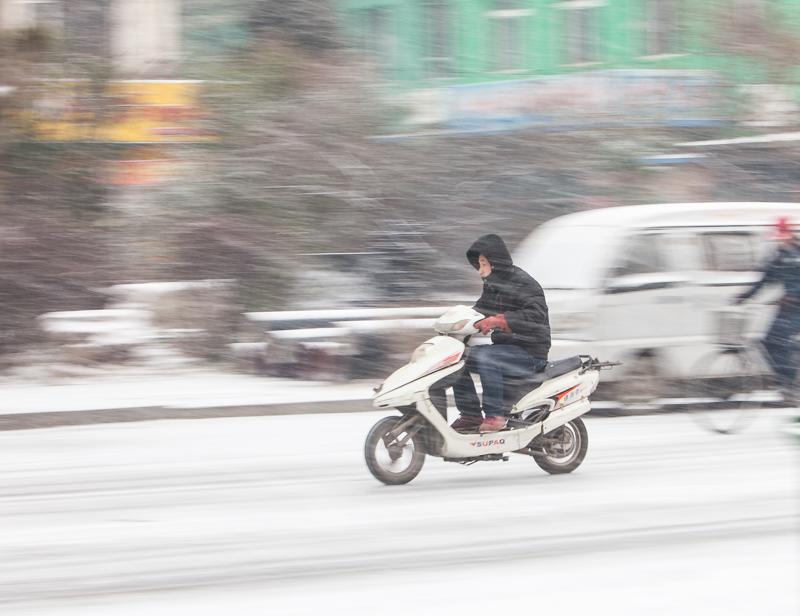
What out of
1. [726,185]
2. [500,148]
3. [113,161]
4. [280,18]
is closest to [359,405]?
[113,161]

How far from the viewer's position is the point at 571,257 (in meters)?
10.6

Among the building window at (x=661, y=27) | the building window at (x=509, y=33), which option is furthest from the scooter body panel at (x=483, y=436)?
the building window at (x=509, y=33)

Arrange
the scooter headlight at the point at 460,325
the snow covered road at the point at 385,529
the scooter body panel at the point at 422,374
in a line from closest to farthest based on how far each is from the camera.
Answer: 1. the snow covered road at the point at 385,529
2. the scooter body panel at the point at 422,374
3. the scooter headlight at the point at 460,325

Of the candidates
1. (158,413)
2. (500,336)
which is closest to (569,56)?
(158,413)

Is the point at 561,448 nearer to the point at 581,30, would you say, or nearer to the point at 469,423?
the point at 469,423

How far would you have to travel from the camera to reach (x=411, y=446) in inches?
288

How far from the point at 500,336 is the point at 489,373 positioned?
277 millimetres

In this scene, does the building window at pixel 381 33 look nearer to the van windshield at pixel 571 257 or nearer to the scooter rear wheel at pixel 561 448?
the van windshield at pixel 571 257

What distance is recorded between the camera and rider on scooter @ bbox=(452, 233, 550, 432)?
7.32 metres

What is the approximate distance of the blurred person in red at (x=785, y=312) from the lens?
9.91m

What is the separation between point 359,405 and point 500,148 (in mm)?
10336

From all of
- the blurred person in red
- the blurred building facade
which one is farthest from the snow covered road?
the blurred building facade

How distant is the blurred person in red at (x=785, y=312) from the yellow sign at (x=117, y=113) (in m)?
9.90

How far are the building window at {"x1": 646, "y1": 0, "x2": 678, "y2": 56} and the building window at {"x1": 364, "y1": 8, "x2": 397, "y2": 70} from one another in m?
5.54
